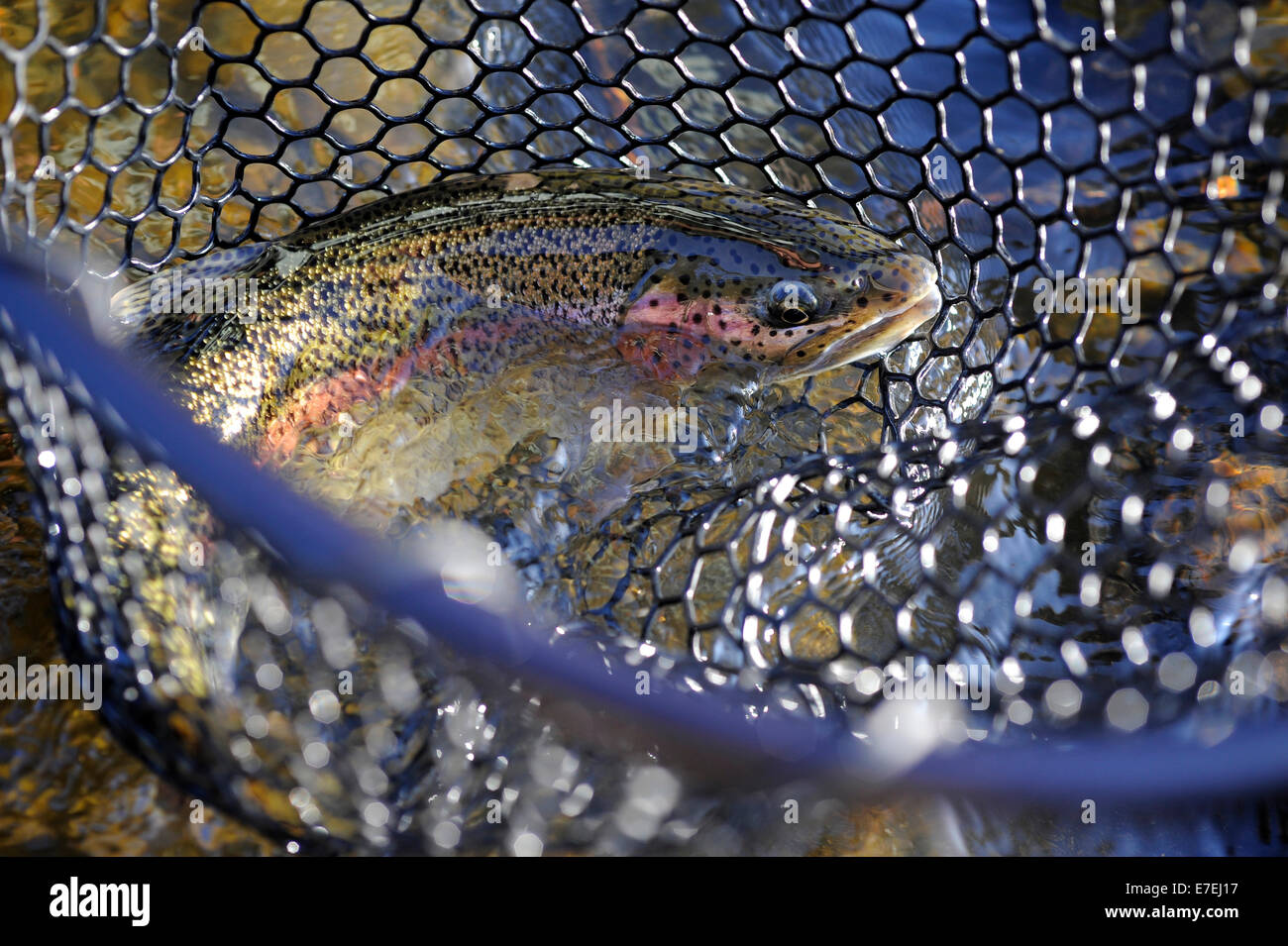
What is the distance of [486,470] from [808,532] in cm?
75

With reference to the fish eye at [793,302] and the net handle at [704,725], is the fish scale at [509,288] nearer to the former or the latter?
the fish eye at [793,302]

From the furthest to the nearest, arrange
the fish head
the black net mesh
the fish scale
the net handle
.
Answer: the fish head → the fish scale → the black net mesh → the net handle

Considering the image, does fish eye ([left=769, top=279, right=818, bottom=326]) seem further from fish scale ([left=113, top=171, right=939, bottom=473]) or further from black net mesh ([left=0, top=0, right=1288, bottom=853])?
black net mesh ([left=0, top=0, right=1288, bottom=853])

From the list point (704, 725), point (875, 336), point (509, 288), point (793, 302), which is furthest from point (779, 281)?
point (704, 725)

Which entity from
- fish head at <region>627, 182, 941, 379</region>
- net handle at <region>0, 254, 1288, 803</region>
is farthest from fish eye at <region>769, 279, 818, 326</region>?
net handle at <region>0, 254, 1288, 803</region>

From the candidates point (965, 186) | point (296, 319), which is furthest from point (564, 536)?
point (965, 186)

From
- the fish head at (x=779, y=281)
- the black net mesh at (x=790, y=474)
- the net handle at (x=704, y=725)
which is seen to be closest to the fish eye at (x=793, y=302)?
the fish head at (x=779, y=281)

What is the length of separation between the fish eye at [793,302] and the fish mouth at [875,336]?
0.07 m

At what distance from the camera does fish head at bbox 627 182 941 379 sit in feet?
7.14

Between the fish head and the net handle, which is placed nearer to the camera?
the net handle

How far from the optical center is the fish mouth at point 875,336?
2.21 m

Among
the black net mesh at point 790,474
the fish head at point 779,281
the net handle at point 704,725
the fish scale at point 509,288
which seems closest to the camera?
the net handle at point 704,725

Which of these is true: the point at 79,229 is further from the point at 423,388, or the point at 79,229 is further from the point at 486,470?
the point at 486,470

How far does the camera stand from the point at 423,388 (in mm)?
2242
